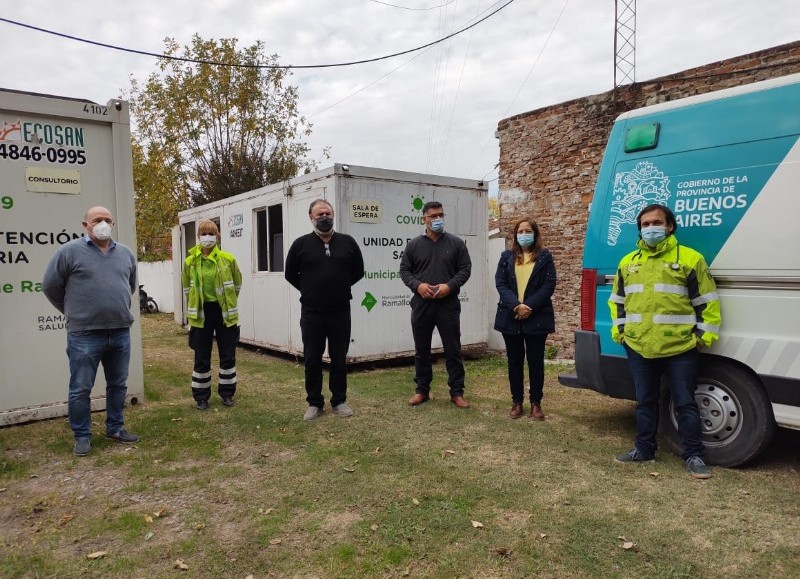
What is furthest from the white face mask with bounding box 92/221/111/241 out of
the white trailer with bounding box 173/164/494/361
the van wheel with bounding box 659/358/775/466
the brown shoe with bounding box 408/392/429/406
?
the van wheel with bounding box 659/358/775/466

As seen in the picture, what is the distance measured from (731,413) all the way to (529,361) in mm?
1765

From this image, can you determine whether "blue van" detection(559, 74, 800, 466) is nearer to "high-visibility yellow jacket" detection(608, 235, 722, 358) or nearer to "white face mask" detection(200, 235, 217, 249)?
"high-visibility yellow jacket" detection(608, 235, 722, 358)

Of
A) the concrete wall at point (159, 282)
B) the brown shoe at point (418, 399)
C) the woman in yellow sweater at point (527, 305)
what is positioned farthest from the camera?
the concrete wall at point (159, 282)

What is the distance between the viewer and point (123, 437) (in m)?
4.72

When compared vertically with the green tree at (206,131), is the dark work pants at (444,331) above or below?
below

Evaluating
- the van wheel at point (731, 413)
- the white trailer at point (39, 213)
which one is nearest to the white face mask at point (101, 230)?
the white trailer at point (39, 213)

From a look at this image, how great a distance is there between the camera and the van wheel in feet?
12.1

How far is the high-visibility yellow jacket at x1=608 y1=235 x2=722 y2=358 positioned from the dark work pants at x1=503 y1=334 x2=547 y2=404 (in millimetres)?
1225

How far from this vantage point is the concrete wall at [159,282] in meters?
20.1

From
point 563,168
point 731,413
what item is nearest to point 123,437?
point 731,413

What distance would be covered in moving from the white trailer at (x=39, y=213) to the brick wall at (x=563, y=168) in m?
6.02

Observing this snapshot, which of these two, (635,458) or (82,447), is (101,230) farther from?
(635,458)

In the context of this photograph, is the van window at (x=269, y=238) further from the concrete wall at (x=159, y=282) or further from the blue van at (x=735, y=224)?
the concrete wall at (x=159, y=282)

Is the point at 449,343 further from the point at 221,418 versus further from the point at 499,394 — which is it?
the point at 221,418
